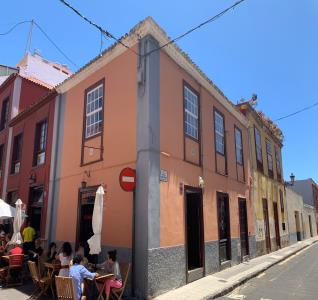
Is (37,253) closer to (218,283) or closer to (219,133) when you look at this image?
(218,283)

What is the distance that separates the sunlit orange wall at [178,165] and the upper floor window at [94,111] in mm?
2197

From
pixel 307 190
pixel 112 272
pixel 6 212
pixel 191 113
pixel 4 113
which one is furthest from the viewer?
pixel 307 190

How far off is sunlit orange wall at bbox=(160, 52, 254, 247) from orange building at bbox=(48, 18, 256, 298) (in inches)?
1.2

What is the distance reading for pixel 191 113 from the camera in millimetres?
11086

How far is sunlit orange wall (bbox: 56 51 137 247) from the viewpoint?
879 centimetres

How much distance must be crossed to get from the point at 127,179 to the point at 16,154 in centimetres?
972

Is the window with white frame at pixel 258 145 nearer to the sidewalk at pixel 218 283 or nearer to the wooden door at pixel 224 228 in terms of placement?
the wooden door at pixel 224 228

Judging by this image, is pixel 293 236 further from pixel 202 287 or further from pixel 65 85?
pixel 65 85

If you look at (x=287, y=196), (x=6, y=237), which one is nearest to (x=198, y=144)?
(x=6, y=237)

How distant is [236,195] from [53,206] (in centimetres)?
750

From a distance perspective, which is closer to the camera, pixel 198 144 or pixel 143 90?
pixel 143 90

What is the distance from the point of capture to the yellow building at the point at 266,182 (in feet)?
56.1

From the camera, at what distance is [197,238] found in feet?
35.3

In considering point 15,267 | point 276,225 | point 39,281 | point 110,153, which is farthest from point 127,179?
point 276,225
